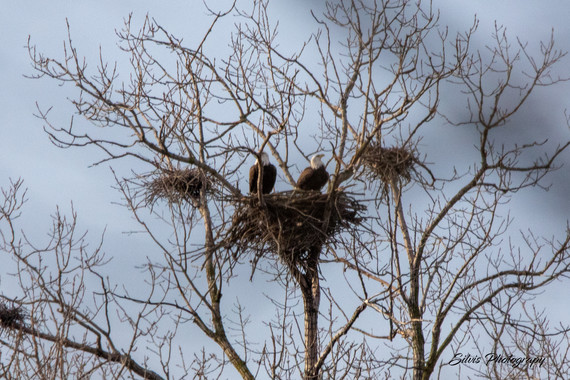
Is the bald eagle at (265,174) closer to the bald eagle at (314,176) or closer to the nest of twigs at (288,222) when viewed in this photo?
the bald eagle at (314,176)

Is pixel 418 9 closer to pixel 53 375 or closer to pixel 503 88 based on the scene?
pixel 503 88

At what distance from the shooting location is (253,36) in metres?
9.91

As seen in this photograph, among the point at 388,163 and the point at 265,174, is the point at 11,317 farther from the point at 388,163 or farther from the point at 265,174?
the point at 388,163

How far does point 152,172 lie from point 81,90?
2.96 metres

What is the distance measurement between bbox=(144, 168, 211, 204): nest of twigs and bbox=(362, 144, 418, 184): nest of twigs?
2.10 meters

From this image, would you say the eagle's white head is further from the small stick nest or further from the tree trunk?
the small stick nest

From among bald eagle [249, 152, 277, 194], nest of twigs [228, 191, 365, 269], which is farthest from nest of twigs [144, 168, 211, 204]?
nest of twigs [228, 191, 365, 269]

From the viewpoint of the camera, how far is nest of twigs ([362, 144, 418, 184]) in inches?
374

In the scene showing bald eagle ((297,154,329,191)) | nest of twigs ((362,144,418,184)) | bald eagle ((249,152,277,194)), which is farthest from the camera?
bald eagle ((249,152,277,194))

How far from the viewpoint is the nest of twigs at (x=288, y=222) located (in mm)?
8664

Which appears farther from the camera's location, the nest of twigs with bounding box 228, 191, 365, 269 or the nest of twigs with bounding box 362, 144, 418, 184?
the nest of twigs with bounding box 362, 144, 418, 184

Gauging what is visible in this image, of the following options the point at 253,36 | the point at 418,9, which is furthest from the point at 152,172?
the point at 418,9

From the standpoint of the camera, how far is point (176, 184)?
10.4m

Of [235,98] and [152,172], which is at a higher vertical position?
[152,172]
